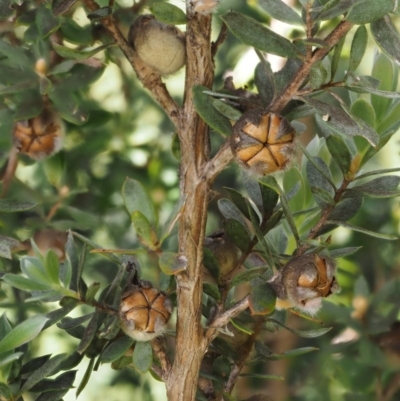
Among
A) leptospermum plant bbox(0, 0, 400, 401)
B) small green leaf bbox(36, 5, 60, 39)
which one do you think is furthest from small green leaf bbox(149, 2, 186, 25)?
small green leaf bbox(36, 5, 60, 39)

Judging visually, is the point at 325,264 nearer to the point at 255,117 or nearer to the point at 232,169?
the point at 255,117

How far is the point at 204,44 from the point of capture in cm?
63

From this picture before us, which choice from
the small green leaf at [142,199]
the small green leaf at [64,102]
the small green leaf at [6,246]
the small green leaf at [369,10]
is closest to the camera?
the small green leaf at [369,10]

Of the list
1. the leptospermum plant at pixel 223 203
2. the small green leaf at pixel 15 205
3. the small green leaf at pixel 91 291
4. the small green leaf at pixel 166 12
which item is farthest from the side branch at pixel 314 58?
the small green leaf at pixel 15 205

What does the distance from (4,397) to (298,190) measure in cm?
34

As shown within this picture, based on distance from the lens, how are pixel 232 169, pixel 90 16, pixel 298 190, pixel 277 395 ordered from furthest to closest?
pixel 232 169, pixel 277 395, pixel 298 190, pixel 90 16

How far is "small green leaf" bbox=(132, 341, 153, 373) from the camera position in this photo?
64cm

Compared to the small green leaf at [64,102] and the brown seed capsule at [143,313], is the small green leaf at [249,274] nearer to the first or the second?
the brown seed capsule at [143,313]

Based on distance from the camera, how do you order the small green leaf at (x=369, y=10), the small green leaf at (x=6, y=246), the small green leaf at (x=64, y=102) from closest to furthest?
the small green leaf at (x=369, y=10) → the small green leaf at (x=6, y=246) → the small green leaf at (x=64, y=102)

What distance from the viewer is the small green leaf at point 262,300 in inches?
23.9

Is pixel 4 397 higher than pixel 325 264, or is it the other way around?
pixel 325 264

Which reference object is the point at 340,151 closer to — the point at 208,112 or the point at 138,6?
the point at 208,112

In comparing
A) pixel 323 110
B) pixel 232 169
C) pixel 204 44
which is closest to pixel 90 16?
pixel 204 44

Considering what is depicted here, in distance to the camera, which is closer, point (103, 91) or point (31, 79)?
point (31, 79)
